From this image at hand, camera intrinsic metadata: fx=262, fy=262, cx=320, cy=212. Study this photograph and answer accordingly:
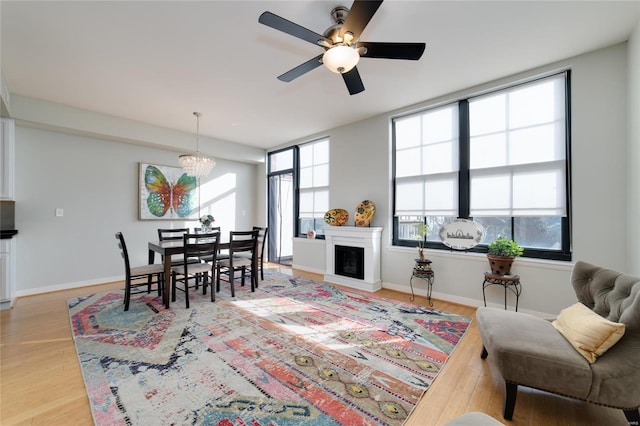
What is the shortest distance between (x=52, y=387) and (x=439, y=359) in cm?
289

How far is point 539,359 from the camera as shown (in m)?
1.53

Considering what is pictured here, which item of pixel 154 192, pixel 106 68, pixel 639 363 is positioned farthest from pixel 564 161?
pixel 154 192

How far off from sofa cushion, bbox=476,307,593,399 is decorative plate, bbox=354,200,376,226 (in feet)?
8.71

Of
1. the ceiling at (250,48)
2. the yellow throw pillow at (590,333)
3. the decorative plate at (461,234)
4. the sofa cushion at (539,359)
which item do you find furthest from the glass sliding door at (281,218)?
the yellow throw pillow at (590,333)

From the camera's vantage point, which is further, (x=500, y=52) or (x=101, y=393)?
(x=500, y=52)

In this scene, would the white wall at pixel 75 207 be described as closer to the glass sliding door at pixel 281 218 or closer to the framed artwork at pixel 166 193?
the framed artwork at pixel 166 193

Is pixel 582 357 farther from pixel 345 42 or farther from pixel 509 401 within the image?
pixel 345 42

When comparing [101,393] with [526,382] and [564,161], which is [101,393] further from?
[564,161]

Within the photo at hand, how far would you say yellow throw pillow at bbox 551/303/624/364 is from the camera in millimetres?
1456

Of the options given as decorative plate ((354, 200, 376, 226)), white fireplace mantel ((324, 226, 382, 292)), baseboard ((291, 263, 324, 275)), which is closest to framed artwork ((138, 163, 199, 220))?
baseboard ((291, 263, 324, 275))

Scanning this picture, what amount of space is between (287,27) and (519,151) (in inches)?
118

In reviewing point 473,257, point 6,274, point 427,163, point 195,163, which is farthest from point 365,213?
point 6,274

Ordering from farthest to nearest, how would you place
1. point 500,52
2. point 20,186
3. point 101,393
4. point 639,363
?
point 20,186, point 500,52, point 101,393, point 639,363

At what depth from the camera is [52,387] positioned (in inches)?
72.6
